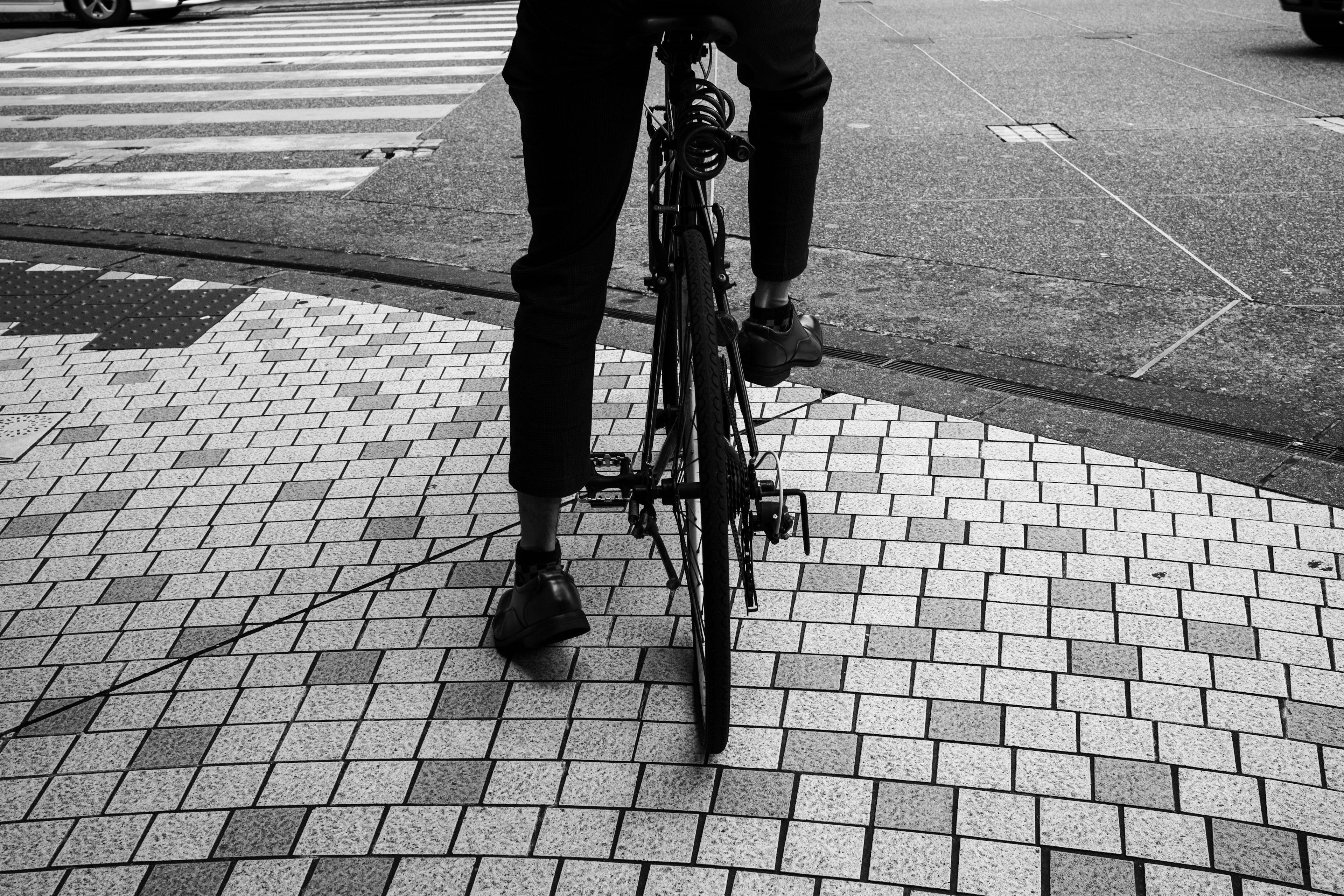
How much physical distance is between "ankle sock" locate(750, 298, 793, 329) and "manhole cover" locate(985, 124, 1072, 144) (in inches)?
190

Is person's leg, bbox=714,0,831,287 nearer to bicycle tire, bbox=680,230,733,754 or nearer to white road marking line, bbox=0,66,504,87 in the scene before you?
bicycle tire, bbox=680,230,733,754

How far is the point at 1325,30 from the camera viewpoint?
1011cm

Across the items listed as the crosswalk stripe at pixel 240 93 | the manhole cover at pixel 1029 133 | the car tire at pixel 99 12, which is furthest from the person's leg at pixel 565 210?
the car tire at pixel 99 12

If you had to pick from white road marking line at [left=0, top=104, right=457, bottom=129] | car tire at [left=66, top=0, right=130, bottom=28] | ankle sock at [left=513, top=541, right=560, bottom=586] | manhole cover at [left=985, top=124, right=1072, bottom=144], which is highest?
ankle sock at [left=513, top=541, right=560, bottom=586]

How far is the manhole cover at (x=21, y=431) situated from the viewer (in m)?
3.88

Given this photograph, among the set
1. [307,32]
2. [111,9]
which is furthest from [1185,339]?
[111,9]

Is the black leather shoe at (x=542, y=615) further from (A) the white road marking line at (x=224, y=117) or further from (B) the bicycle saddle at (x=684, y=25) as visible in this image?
(A) the white road marking line at (x=224, y=117)

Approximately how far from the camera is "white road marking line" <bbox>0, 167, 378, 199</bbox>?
22.6 feet

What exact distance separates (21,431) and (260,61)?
8.64 metres

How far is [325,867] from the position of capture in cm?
221

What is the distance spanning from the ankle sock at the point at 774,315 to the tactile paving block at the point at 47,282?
351 cm

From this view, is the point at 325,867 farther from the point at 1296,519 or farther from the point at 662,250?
the point at 1296,519

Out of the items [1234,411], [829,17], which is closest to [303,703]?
[1234,411]

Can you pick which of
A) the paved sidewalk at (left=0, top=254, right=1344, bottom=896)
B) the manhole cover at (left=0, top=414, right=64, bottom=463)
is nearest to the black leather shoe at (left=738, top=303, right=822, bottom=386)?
the paved sidewalk at (left=0, top=254, right=1344, bottom=896)
